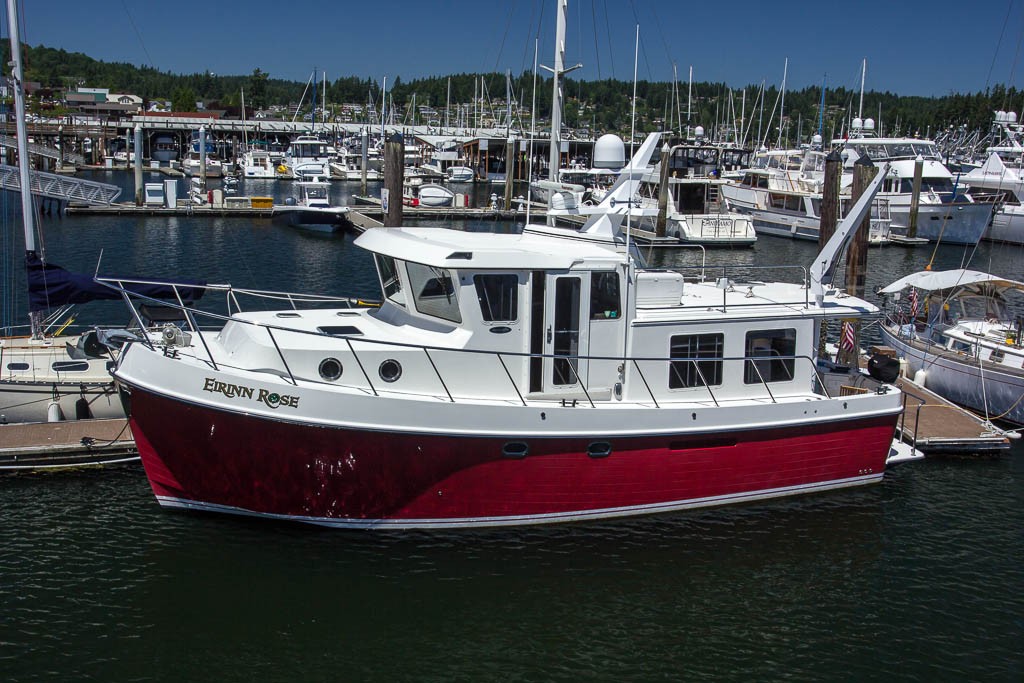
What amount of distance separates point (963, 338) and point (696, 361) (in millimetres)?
9754

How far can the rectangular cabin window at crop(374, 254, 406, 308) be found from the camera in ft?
42.5

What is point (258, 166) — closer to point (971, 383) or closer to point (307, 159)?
point (307, 159)

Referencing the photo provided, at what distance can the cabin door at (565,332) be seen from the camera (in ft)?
39.8

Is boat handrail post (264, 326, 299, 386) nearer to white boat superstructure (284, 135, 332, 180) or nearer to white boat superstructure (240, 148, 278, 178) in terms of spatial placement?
white boat superstructure (284, 135, 332, 180)

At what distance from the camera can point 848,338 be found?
17.5m

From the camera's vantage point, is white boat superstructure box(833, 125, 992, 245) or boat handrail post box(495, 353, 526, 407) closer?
boat handrail post box(495, 353, 526, 407)

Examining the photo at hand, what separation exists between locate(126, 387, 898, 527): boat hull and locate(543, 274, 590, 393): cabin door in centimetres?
90

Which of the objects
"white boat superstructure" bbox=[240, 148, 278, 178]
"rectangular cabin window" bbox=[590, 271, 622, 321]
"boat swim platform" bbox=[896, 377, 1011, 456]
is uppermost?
"white boat superstructure" bbox=[240, 148, 278, 178]

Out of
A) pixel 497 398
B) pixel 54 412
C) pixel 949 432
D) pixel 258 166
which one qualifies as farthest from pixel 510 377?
pixel 258 166

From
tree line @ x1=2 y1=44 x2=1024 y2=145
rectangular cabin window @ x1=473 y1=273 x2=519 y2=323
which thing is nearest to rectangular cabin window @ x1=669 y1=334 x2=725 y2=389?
rectangular cabin window @ x1=473 y1=273 x2=519 y2=323

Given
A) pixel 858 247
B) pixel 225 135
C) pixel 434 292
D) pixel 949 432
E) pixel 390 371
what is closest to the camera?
pixel 390 371

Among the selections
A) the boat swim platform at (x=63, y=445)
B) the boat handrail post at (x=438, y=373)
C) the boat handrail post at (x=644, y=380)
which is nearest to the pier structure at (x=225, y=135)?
the boat swim platform at (x=63, y=445)

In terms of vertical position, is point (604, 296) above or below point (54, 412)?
above

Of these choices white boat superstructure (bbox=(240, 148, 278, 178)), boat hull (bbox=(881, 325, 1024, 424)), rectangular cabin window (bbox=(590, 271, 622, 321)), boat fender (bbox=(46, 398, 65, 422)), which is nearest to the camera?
rectangular cabin window (bbox=(590, 271, 622, 321))
